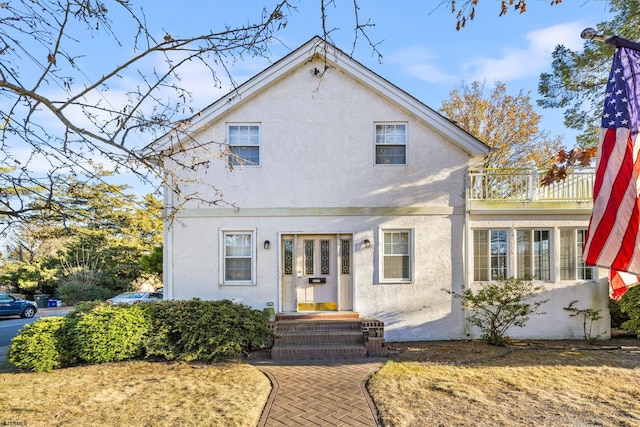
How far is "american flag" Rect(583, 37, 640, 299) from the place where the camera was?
13.0ft

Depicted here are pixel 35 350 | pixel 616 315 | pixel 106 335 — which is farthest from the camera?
pixel 616 315

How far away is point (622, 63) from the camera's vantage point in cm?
418

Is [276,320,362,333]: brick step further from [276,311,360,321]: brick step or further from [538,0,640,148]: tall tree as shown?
[538,0,640,148]: tall tree

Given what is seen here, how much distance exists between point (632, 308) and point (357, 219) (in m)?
7.76

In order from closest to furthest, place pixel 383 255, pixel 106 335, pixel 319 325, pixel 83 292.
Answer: pixel 106 335 → pixel 319 325 → pixel 383 255 → pixel 83 292

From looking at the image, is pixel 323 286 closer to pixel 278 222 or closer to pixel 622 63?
pixel 278 222

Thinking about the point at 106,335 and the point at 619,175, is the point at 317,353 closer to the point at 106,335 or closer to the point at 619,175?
the point at 106,335

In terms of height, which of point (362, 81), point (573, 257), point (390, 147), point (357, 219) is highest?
point (362, 81)

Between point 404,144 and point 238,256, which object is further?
point 404,144

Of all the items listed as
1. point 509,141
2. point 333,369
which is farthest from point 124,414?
point 509,141

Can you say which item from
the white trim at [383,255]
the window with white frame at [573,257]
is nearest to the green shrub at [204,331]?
the white trim at [383,255]

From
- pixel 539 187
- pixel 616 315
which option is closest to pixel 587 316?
pixel 616 315

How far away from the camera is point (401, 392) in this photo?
615 centimetres

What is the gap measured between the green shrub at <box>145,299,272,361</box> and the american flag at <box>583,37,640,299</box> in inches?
265
